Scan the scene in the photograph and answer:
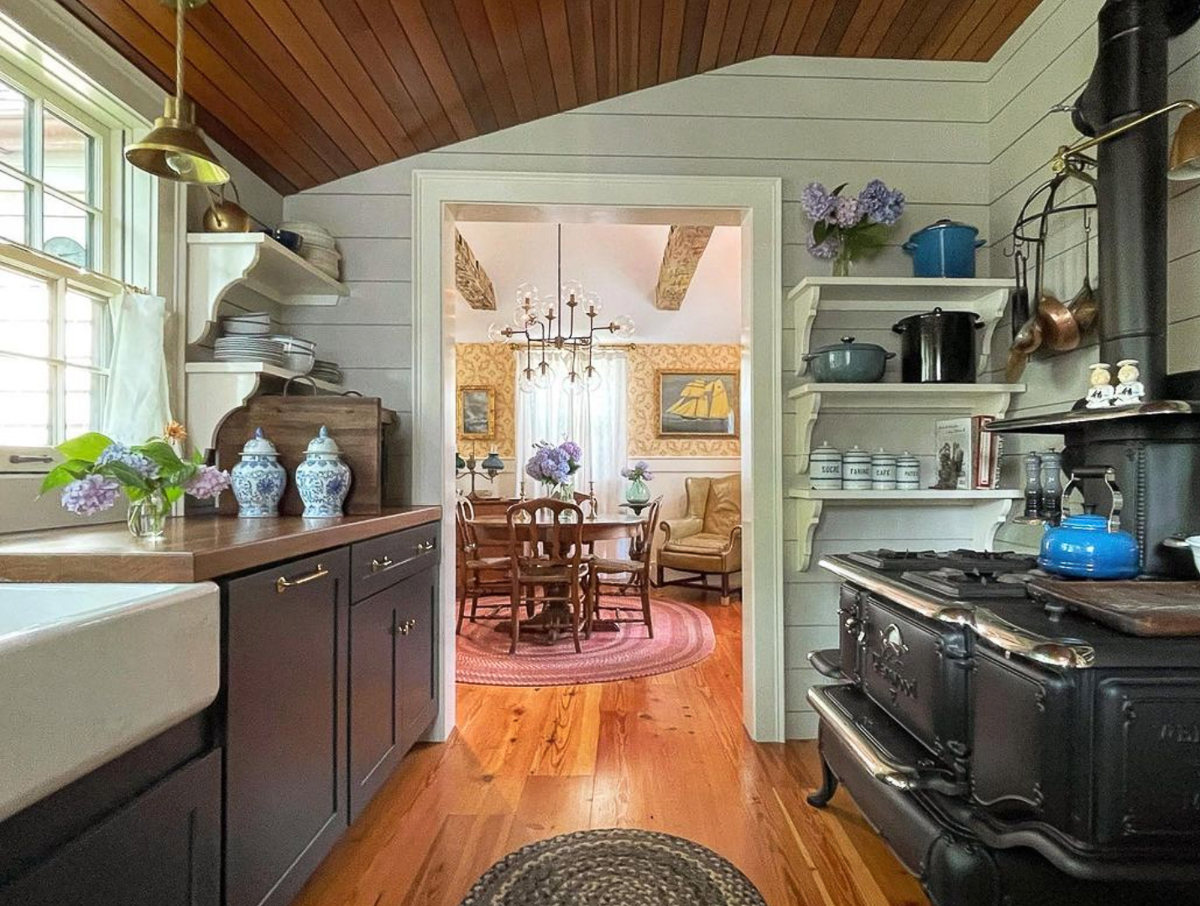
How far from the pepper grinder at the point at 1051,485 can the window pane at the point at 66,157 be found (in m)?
2.89

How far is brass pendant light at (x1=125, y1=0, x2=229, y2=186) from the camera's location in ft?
5.04

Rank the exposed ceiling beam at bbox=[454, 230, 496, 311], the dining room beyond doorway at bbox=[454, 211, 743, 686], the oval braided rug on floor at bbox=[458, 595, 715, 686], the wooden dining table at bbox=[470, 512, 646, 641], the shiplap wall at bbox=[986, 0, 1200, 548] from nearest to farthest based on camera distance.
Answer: the shiplap wall at bbox=[986, 0, 1200, 548]
the oval braided rug on floor at bbox=[458, 595, 715, 686]
the wooden dining table at bbox=[470, 512, 646, 641]
the exposed ceiling beam at bbox=[454, 230, 496, 311]
the dining room beyond doorway at bbox=[454, 211, 743, 686]

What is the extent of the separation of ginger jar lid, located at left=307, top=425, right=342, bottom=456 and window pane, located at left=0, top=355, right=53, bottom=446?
2.11 ft

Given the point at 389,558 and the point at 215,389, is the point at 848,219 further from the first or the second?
the point at 215,389

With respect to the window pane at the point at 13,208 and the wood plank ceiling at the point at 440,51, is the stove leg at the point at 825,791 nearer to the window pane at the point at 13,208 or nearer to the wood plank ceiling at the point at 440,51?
the wood plank ceiling at the point at 440,51

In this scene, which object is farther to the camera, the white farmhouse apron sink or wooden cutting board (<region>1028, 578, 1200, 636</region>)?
wooden cutting board (<region>1028, 578, 1200, 636</region>)

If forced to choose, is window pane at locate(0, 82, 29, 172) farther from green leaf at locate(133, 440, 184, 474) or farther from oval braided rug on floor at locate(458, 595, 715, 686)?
oval braided rug on floor at locate(458, 595, 715, 686)

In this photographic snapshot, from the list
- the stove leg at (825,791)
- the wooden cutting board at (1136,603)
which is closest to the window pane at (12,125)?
the wooden cutting board at (1136,603)

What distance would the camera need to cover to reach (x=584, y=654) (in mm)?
3869

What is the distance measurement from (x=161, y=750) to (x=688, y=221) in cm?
248

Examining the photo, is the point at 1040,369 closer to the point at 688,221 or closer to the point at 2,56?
the point at 688,221

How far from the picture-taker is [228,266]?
2.12 meters

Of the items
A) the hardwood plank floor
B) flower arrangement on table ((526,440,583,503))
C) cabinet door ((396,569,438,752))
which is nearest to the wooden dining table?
flower arrangement on table ((526,440,583,503))

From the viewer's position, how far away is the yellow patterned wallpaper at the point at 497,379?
6496 mm
